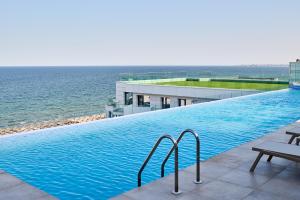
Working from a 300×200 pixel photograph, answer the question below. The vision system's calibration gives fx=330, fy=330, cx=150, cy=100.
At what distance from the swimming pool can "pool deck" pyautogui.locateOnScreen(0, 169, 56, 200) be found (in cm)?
118

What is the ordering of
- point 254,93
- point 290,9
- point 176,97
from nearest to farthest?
point 254,93
point 176,97
point 290,9

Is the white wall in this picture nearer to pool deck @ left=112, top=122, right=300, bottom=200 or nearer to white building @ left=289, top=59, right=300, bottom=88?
white building @ left=289, top=59, right=300, bottom=88

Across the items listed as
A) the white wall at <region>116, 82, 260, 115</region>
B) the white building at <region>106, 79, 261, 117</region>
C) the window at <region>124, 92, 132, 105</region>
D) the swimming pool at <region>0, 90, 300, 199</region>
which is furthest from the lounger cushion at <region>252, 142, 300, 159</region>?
the window at <region>124, 92, 132, 105</region>

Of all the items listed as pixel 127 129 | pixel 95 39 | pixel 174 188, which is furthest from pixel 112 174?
pixel 95 39

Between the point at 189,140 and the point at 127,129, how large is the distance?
2.81 metres

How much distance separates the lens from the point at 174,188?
4.93 metres

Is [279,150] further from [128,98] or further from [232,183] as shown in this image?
[128,98]

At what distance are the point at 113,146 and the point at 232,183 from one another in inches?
193

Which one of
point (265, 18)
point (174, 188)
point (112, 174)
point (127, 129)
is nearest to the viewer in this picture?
point (174, 188)

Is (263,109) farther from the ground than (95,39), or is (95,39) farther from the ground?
(95,39)

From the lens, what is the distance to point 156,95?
93.7 ft

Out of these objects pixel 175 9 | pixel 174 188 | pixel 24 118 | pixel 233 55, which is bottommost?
pixel 24 118

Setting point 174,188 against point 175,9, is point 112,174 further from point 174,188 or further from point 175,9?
point 175,9

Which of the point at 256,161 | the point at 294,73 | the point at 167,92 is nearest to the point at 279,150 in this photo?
the point at 256,161
